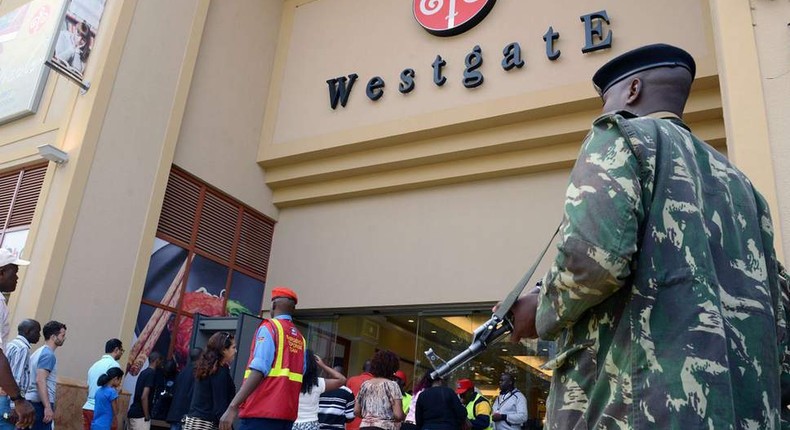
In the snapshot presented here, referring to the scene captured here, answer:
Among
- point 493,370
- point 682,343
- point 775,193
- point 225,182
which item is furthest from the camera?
point 225,182

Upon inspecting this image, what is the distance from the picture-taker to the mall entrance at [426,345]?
9.55 meters

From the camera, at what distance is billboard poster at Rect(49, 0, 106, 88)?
8.45 metres

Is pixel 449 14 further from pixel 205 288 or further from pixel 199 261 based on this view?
pixel 205 288

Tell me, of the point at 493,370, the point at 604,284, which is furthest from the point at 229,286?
the point at 604,284

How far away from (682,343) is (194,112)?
A: 9.99 metres

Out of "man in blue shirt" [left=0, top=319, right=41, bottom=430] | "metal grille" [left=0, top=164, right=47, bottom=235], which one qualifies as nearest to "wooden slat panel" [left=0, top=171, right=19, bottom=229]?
"metal grille" [left=0, top=164, right=47, bottom=235]

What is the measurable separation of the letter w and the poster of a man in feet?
12.8

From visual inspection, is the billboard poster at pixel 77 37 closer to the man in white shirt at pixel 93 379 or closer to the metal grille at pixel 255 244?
the metal grille at pixel 255 244

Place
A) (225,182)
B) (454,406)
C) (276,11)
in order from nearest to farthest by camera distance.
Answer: (454,406), (225,182), (276,11)

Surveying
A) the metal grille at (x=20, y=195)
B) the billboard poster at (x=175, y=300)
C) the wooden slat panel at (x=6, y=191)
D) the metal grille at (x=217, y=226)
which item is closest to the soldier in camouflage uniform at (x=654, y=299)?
the billboard poster at (x=175, y=300)

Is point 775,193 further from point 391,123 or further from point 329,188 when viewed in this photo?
point 329,188

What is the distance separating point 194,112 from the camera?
10289 millimetres

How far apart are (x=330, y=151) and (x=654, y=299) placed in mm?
9741

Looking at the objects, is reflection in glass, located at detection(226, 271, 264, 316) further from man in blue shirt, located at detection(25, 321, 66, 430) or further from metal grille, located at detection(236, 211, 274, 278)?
man in blue shirt, located at detection(25, 321, 66, 430)
